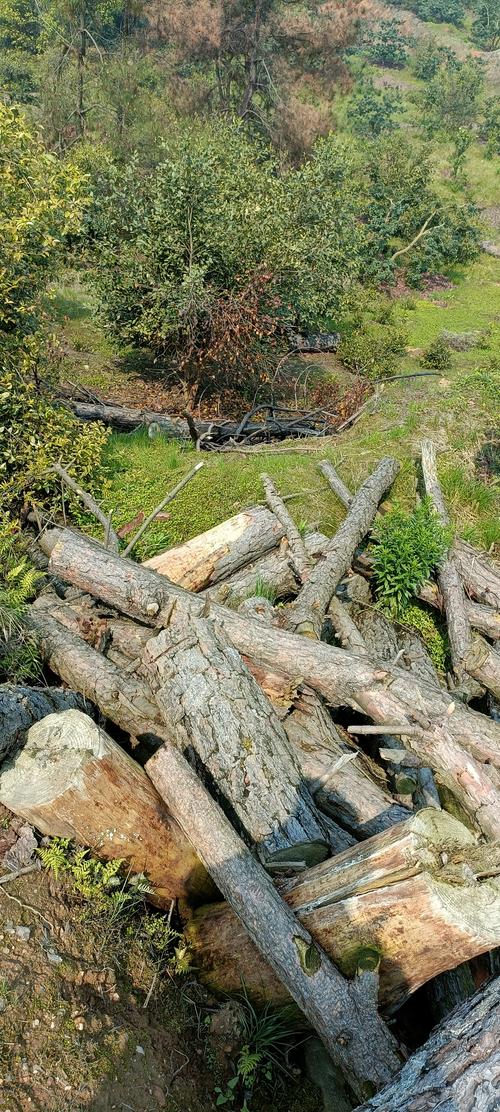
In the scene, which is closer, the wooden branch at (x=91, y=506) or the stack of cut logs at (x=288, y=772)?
the stack of cut logs at (x=288, y=772)

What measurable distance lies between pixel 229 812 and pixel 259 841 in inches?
12.0

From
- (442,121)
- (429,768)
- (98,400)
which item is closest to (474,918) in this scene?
(429,768)

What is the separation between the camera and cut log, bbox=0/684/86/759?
4133mm

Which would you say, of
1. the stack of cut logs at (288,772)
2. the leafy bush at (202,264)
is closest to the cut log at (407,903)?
the stack of cut logs at (288,772)

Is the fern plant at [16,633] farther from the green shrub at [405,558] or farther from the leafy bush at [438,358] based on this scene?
the leafy bush at [438,358]

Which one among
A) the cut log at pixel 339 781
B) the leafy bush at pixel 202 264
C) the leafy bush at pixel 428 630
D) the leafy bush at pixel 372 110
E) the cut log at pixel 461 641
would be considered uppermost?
the leafy bush at pixel 372 110

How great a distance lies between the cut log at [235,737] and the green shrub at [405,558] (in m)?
2.87

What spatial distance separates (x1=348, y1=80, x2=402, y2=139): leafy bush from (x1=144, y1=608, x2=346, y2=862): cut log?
3802 cm

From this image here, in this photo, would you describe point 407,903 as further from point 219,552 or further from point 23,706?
point 219,552

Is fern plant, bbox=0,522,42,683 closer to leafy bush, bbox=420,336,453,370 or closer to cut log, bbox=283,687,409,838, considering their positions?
cut log, bbox=283,687,409,838

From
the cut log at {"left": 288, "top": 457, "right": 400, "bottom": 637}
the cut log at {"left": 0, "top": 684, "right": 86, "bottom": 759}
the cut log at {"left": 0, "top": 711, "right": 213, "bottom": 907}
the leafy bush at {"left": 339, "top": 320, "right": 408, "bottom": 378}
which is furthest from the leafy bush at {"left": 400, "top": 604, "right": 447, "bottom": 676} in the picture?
the leafy bush at {"left": 339, "top": 320, "right": 408, "bottom": 378}

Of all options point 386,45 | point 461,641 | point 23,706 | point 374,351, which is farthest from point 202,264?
point 386,45

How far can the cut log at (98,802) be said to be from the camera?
3764 mm

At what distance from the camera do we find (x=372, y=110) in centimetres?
3962
